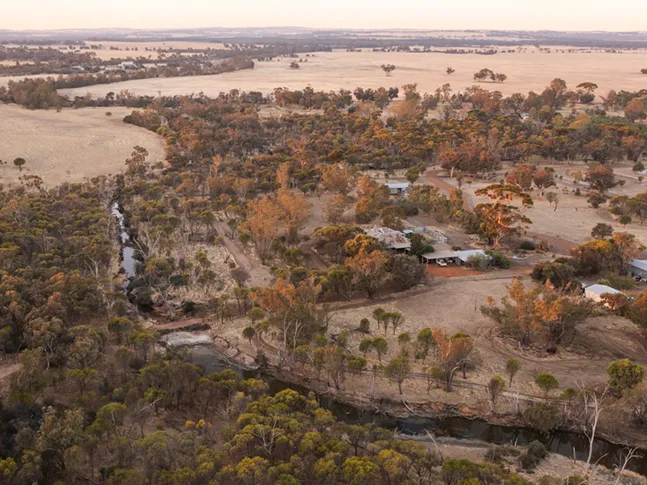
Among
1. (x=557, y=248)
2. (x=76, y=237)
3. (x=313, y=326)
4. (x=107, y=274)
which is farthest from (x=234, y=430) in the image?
Answer: (x=557, y=248)

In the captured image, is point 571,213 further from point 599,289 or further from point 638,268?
point 599,289

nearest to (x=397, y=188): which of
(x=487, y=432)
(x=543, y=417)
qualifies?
(x=487, y=432)

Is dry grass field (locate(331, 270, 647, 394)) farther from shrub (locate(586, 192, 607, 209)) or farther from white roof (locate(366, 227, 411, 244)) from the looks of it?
shrub (locate(586, 192, 607, 209))

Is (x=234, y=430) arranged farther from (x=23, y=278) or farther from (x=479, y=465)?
(x=23, y=278)

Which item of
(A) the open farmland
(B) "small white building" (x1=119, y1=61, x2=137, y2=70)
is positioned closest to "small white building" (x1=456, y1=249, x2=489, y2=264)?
(A) the open farmland

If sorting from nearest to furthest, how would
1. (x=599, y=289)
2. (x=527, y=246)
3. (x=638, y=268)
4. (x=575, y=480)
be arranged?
(x=575, y=480) → (x=599, y=289) → (x=638, y=268) → (x=527, y=246)

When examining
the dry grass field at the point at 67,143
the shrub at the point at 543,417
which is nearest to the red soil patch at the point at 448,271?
the shrub at the point at 543,417
